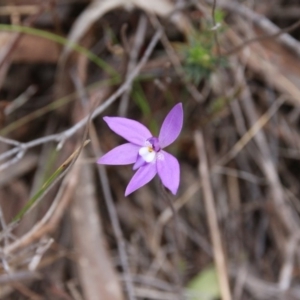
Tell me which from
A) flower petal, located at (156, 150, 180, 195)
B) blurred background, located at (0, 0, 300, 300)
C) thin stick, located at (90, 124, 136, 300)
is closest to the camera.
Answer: flower petal, located at (156, 150, 180, 195)

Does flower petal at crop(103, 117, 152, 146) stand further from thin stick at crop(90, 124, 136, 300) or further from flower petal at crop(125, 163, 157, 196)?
thin stick at crop(90, 124, 136, 300)

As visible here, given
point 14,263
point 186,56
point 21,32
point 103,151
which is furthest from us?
point 103,151

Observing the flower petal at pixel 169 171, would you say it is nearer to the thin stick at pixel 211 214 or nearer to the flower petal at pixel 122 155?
the flower petal at pixel 122 155

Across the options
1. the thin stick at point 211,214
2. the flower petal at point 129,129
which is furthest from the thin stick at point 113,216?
the flower petal at point 129,129

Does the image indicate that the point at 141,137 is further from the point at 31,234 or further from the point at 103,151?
the point at 103,151

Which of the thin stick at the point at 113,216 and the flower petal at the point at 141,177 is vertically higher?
the flower petal at the point at 141,177

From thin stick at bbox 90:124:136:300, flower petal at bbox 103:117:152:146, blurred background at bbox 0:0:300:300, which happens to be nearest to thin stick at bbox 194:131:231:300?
blurred background at bbox 0:0:300:300

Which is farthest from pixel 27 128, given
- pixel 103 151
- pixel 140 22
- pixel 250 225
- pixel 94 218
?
pixel 250 225
